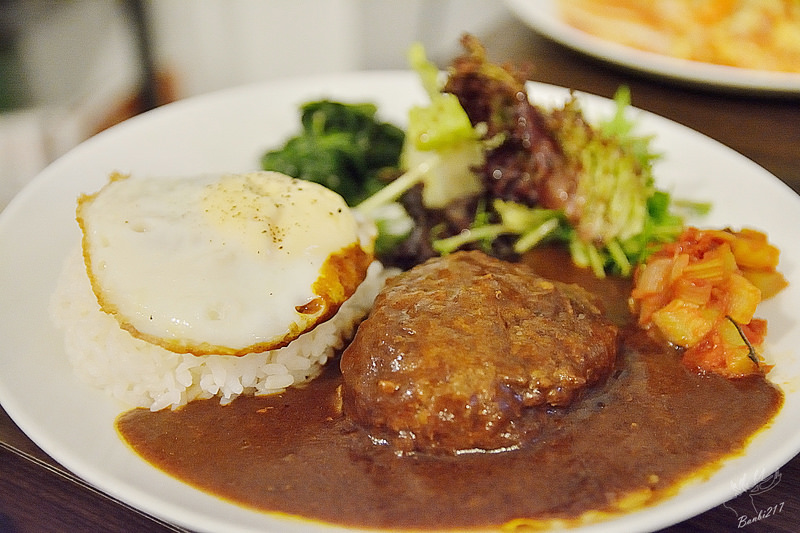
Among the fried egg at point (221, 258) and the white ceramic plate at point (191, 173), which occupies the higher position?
the fried egg at point (221, 258)

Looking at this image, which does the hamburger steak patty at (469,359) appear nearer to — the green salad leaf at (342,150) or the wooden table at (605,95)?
the wooden table at (605,95)

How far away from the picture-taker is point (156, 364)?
2488 mm

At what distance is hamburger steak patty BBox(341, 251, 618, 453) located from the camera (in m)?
2.14

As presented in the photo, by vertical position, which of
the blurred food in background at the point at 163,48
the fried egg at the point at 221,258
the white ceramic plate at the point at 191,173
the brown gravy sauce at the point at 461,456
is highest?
the fried egg at the point at 221,258

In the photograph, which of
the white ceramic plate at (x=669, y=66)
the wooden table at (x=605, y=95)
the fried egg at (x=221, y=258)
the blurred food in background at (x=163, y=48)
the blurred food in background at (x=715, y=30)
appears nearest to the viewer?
the wooden table at (x=605, y=95)

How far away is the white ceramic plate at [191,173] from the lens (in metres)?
1.91

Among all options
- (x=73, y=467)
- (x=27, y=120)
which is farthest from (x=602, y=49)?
(x=27, y=120)

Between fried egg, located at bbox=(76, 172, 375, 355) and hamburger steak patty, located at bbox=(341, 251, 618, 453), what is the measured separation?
24cm

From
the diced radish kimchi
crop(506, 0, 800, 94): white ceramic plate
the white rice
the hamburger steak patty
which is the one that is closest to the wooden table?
crop(506, 0, 800, 94): white ceramic plate

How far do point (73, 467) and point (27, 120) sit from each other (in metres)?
5.32

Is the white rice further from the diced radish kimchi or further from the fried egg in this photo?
the diced radish kimchi

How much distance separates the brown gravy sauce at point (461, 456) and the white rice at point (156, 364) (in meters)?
0.05

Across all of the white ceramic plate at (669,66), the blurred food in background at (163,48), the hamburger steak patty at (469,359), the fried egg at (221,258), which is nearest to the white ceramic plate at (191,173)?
the fried egg at (221,258)

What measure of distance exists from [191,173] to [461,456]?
7.08 feet
